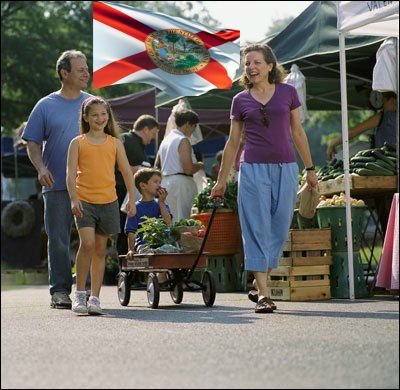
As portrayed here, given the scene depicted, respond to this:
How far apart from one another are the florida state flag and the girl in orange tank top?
4.82m

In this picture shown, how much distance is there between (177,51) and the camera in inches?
582

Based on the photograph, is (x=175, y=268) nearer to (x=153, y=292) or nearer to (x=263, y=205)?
(x=153, y=292)

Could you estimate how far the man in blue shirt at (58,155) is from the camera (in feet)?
34.8

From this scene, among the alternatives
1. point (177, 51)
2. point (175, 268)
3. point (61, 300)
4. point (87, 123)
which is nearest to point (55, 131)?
point (87, 123)

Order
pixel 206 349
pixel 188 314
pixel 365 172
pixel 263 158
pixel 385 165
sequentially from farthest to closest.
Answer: pixel 385 165 → pixel 365 172 → pixel 188 314 → pixel 263 158 → pixel 206 349

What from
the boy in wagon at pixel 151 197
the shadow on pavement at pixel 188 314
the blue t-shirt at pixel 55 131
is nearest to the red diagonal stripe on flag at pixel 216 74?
the boy in wagon at pixel 151 197

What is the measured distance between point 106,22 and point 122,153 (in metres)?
5.26

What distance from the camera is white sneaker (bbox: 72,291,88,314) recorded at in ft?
31.7

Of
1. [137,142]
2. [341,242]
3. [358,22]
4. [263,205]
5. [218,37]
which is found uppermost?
[218,37]

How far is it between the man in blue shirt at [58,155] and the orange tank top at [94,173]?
31.6 inches

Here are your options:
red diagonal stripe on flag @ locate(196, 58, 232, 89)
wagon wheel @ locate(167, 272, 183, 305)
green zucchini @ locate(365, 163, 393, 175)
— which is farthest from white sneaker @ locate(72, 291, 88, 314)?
red diagonal stripe on flag @ locate(196, 58, 232, 89)

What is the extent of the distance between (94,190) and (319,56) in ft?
20.3

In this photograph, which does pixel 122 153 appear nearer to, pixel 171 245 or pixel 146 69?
pixel 171 245

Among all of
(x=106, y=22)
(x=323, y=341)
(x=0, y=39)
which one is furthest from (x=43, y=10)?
(x=323, y=341)
